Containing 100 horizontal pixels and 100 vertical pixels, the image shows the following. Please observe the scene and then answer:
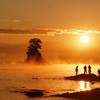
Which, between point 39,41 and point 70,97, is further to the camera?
point 39,41

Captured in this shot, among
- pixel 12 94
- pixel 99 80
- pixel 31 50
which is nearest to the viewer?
pixel 12 94

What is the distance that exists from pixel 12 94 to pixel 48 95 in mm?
5165

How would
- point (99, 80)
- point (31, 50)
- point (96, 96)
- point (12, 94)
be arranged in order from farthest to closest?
1. point (31, 50)
2. point (99, 80)
3. point (12, 94)
4. point (96, 96)

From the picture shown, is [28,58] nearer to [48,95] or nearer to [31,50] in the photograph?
[31,50]

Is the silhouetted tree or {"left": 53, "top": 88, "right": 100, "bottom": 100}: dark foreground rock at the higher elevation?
the silhouetted tree

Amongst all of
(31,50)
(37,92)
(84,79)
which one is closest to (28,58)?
(31,50)

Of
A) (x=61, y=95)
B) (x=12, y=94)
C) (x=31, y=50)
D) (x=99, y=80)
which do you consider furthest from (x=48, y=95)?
(x=31, y=50)

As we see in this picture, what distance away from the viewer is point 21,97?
4175 centimetres

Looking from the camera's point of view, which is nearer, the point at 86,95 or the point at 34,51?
the point at 86,95

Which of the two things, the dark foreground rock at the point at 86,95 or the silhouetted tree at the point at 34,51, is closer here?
the dark foreground rock at the point at 86,95

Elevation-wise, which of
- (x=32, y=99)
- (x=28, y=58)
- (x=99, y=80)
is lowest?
(x=32, y=99)

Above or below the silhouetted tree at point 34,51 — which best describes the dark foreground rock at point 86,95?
below

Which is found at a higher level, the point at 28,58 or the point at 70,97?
the point at 28,58

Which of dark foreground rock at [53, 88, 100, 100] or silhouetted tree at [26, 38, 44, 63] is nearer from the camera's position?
dark foreground rock at [53, 88, 100, 100]
